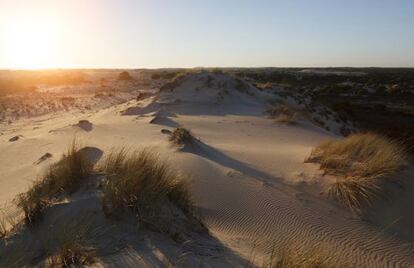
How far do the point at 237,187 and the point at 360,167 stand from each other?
187cm

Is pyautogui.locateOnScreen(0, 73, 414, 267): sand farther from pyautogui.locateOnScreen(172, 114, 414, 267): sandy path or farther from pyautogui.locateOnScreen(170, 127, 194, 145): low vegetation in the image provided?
pyautogui.locateOnScreen(170, 127, 194, 145): low vegetation

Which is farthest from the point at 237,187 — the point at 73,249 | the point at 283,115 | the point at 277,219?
the point at 283,115

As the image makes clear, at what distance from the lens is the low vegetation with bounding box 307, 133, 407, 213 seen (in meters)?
5.98

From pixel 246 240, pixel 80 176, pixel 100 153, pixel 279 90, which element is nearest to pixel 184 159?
pixel 100 153

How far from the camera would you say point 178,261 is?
361 centimetres

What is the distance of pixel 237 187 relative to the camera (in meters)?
6.47

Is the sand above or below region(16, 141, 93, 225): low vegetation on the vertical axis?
below

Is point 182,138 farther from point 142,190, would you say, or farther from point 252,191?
point 142,190

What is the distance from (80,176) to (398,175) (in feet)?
→ 14.9

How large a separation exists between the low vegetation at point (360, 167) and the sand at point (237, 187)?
9.8 inches

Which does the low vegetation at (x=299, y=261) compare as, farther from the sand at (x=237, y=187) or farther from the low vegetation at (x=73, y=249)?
the low vegetation at (x=73, y=249)

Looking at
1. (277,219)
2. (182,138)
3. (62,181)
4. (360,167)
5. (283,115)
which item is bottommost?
(283,115)

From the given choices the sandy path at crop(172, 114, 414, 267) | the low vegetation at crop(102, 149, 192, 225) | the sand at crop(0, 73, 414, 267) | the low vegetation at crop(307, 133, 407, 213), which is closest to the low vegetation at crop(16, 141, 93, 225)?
the low vegetation at crop(102, 149, 192, 225)

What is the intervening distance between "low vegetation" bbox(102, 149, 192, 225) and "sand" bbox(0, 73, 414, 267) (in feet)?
0.83
